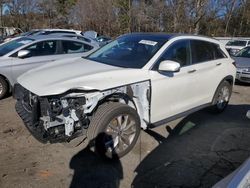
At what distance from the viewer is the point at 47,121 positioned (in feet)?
11.4

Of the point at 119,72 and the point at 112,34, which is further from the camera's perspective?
the point at 112,34

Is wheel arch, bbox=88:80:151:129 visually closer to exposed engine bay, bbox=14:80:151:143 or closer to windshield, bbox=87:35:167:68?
exposed engine bay, bbox=14:80:151:143

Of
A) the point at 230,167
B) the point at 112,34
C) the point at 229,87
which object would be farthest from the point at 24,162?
the point at 112,34

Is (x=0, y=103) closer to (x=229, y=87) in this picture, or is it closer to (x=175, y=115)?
(x=175, y=115)

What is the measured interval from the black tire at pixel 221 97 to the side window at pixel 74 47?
13.1ft

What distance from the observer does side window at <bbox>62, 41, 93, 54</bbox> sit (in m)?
7.71

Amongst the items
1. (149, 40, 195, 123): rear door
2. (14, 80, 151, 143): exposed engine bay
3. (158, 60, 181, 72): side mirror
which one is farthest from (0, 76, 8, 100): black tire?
(158, 60, 181, 72): side mirror

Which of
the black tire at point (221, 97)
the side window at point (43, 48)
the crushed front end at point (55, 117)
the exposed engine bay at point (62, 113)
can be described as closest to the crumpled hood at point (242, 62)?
the black tire at point (221, 97)

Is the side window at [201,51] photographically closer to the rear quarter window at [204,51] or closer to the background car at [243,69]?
the rear quarter window at [204,51]

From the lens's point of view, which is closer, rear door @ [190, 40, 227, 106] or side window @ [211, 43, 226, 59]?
rear door @ [190, 40, 227, 106]

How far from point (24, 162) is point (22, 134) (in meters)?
0.93

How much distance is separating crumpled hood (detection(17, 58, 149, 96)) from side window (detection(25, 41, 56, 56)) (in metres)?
2.97

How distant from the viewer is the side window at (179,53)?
4.49 metres

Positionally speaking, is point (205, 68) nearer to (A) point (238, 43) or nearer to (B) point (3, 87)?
(B) point (3, 87)
